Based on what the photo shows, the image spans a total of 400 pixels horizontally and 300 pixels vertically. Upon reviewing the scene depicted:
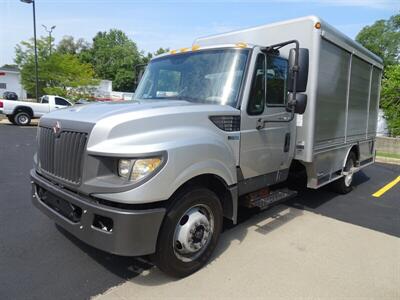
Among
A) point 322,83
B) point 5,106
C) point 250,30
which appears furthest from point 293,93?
point 5,106

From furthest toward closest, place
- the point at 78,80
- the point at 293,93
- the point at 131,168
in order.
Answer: the point at 78,80 → the point at 293,93 → the point at 131,168

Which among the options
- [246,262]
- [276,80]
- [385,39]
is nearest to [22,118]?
[276,80]

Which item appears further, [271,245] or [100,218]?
[271,245]

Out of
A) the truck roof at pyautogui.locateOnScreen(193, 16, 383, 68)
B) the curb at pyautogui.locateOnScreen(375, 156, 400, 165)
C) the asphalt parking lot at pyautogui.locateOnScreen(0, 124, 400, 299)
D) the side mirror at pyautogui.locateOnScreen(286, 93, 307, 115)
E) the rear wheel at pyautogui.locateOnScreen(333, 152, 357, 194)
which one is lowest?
the asphalt parking lot at pyautogui.locateOnScreen(0, 124, 400, 299)

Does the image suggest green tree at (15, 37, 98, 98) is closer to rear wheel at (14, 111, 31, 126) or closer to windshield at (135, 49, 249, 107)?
rear wheel at (14, 111, 31, 126)

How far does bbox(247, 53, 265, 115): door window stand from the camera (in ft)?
12.7

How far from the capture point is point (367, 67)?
22.1 ft

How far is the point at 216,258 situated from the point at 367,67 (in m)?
5.30

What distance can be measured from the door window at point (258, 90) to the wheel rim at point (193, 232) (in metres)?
1.31

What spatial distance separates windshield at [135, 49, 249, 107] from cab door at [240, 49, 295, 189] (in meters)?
0.19

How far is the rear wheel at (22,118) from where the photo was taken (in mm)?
19062

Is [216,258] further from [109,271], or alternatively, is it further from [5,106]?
[5,106]

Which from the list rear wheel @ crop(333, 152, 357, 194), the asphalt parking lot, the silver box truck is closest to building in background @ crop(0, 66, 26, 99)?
the asphalt parking lot

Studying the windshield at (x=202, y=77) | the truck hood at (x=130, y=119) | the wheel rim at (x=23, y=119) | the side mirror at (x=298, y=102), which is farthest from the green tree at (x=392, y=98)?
the wheel rim at (x=23, y=119)
